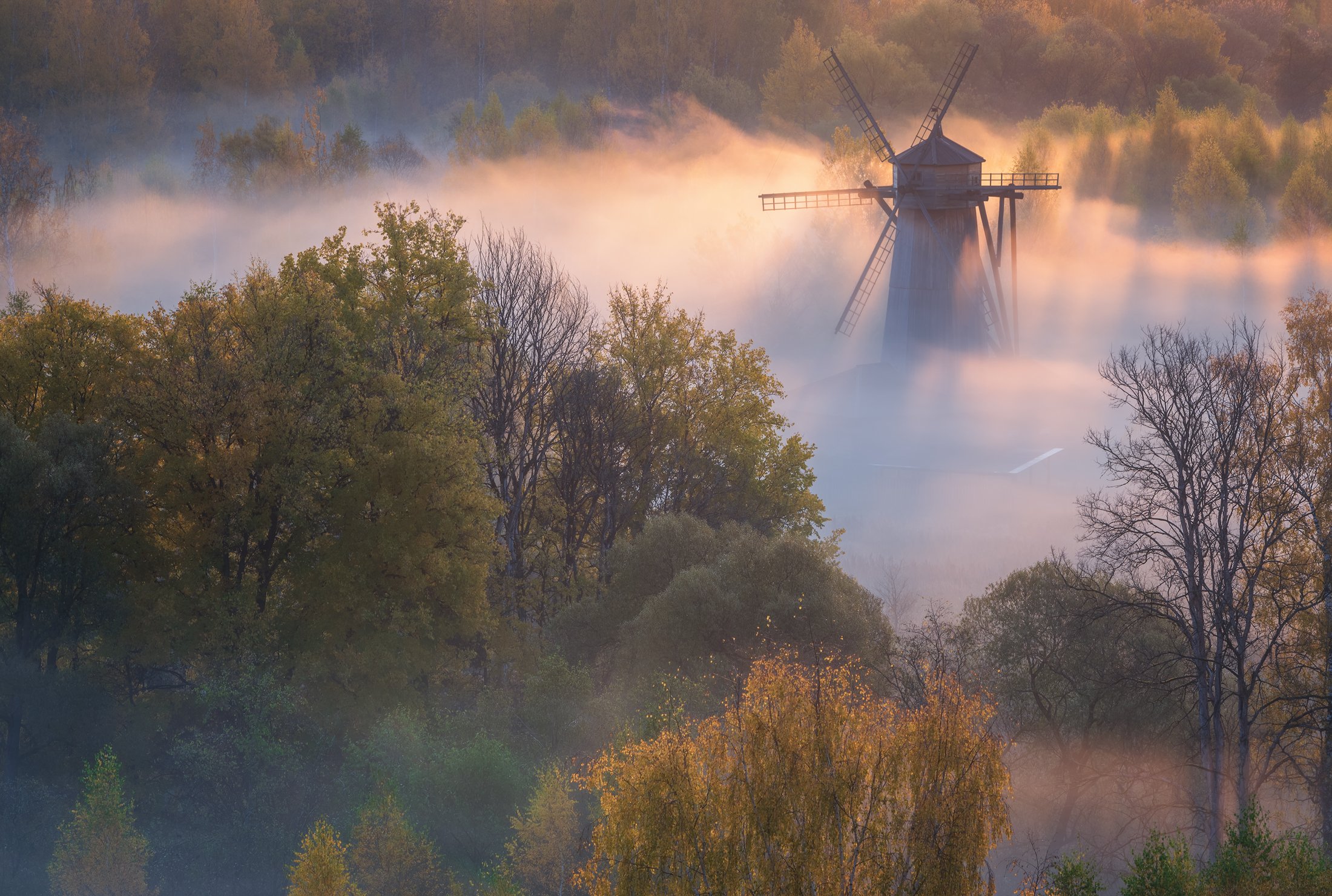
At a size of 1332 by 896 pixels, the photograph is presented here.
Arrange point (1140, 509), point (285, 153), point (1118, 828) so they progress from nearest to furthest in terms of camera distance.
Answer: point (1140, 509) < point (1118, 828) < point (285, 153)

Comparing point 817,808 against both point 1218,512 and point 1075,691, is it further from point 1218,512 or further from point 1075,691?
point 1075,691

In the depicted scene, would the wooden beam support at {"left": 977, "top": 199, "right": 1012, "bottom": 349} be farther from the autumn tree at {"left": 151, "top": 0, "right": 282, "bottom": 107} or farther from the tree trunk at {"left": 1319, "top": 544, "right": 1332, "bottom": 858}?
the autumn tree at {"left": 151, "top": 0, "right": 282, "bottom": 107}

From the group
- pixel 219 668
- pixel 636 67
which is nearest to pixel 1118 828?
pixel 219 668

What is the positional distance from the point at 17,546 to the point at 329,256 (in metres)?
10.8

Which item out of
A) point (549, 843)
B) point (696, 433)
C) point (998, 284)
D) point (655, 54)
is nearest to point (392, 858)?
point (549, 843)

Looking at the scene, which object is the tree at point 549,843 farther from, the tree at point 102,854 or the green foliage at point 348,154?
the green foliage at point 348,154

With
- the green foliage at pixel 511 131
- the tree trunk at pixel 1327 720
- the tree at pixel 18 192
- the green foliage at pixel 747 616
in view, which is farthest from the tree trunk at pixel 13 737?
the green foliage at pixel 511 131

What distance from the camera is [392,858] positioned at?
23328 mm

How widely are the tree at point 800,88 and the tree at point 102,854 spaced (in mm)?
90486

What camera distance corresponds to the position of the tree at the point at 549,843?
23.5 meters

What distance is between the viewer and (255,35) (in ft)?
393

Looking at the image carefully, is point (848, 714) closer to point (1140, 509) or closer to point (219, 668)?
point (1140, 509)

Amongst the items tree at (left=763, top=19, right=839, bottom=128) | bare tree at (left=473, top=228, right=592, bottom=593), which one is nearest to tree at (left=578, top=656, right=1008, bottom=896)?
bare tree at (left=473, top=228, right=592, bottom=593)

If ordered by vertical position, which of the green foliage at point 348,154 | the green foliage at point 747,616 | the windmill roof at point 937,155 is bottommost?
the green foliage at point 747,616
